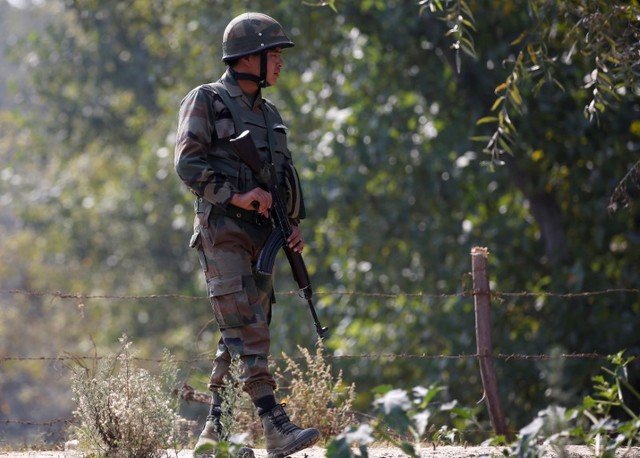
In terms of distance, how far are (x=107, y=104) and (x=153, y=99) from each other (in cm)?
102

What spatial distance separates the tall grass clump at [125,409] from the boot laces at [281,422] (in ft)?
1.52

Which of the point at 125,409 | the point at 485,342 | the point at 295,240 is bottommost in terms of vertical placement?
the point at 125,409

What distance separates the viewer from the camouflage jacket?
6.04 metres

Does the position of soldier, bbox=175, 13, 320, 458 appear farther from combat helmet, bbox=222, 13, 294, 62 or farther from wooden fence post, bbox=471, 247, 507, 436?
wooden fence post, bbox=471, 247, 507, 436

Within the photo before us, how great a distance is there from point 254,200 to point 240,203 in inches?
2.8

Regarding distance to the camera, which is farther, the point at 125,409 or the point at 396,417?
the point at 125,409

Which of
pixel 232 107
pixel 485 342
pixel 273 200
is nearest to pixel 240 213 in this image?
Answer: pixel 273 200

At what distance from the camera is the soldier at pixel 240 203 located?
605 cm

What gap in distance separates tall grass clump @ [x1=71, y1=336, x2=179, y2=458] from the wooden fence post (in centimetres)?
175

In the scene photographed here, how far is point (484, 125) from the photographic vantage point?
13.9 m

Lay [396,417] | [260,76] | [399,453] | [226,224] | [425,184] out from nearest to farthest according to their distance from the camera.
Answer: [396,417] → [226,224] → [260,76] → [399,453] → [425,184]

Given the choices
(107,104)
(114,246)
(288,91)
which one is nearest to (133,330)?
(114,246)

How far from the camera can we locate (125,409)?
20.2ft

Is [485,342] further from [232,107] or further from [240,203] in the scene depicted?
[232,107]
